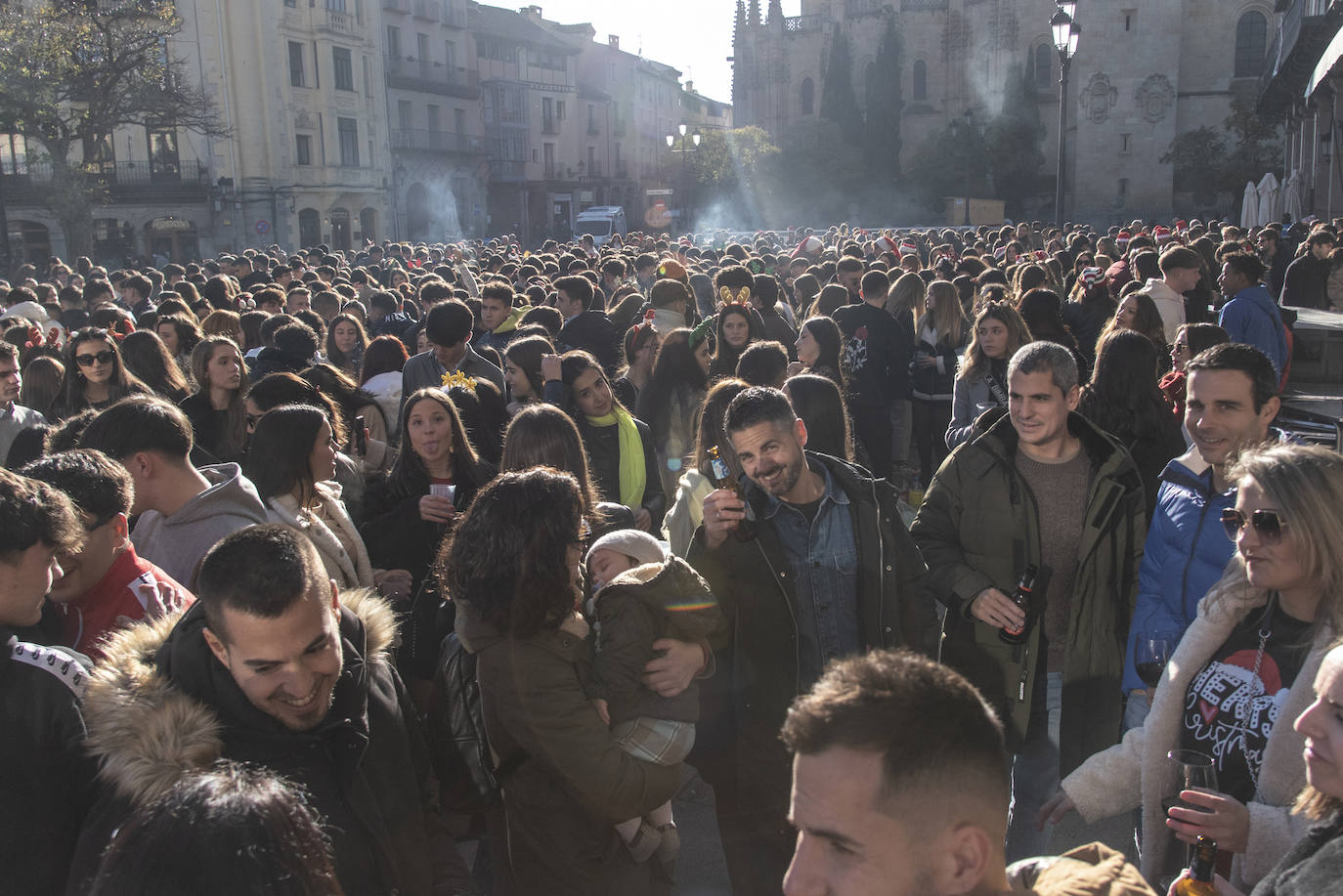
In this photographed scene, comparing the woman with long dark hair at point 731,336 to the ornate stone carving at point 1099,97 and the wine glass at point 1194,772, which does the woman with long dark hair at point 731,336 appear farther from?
the ornate stone carving at point 1099,97

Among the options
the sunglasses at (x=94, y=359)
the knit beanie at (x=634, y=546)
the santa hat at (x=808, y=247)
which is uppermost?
the santa hat at (x=808, y=247)

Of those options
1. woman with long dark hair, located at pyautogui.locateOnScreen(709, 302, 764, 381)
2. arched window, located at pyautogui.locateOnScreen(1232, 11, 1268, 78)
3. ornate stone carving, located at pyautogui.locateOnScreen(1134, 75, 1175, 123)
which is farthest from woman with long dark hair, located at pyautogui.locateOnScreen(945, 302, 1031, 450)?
arched window, located at pyautogui.locateOnScreen(1232, 11, 1268, 78)

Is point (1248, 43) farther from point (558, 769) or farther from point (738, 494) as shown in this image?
point (558, 769)

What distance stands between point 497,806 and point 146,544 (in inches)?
55.5

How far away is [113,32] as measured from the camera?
1153 inches

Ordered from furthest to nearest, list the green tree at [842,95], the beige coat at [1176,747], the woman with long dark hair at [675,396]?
the green tree at [842,95] < the woman with long dark hair at [675,396] < the beige coat at [1176,747]

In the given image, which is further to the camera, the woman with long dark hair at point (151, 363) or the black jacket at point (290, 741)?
the woman with long dark hair at point (151, 363)

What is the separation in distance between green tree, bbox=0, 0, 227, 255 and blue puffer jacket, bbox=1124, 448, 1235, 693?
27.7m

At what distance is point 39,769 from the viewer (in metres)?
2.11

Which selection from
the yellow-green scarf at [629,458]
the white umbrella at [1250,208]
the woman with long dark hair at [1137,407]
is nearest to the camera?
the woman with long dark hair at [1137,407]

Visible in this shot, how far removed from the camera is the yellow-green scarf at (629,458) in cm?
503

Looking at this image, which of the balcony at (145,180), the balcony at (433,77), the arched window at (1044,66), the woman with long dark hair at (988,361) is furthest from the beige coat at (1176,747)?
the arched window at (1044,66)

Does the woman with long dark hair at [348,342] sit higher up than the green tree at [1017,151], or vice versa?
the green tree at [1017,151]

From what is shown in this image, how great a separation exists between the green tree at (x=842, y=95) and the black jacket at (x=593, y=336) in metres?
58.2
